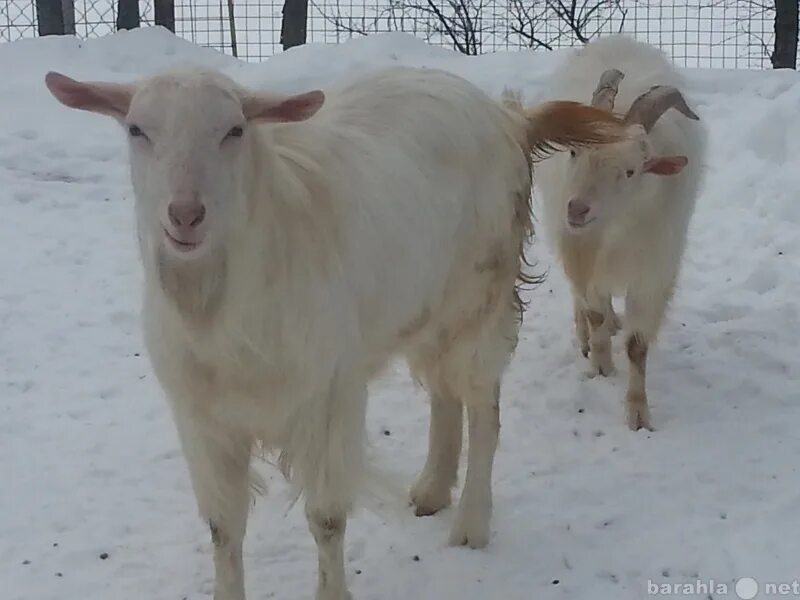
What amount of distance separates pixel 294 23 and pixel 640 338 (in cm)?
842

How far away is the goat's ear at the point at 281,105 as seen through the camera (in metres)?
2.77

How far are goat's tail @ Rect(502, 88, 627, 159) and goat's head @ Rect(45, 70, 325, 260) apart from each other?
1.47m

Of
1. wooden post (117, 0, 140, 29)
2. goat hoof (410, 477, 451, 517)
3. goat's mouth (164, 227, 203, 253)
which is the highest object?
goat's mouth (164, 227, 203, 253)

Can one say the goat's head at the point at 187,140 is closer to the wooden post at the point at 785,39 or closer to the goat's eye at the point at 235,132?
the goat's eye at the point at 235,132

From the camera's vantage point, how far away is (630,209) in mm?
4793

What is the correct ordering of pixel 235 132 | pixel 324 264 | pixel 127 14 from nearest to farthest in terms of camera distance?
pixel 235 132 → pixel 324 264 → pixel 127 14

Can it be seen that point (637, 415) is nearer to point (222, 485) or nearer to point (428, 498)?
point (428, 498)

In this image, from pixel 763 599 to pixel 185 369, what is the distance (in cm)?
186

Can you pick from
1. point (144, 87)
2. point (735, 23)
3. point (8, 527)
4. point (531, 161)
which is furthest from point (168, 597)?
point (735, 23)

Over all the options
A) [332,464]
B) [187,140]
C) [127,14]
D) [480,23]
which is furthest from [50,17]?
[187,140]

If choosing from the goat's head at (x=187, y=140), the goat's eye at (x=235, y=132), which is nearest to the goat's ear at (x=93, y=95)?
the goat's head at (x=187, y=140)

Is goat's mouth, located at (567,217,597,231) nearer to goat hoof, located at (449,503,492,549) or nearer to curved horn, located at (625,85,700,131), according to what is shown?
curved horn, located at (625,85,700,131)

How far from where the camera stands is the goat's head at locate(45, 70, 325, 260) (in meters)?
2.60

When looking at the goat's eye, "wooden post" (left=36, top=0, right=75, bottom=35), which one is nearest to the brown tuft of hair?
the goat's eye
